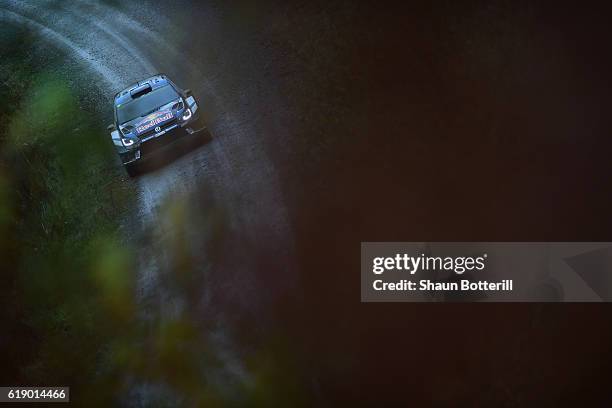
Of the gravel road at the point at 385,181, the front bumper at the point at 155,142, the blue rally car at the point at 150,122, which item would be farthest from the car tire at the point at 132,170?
the gravel road at the point at 385,181

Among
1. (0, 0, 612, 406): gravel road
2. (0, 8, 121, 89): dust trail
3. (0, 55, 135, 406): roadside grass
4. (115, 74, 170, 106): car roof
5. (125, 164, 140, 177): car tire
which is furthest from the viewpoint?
(0, 8, 121, 89): dust trail

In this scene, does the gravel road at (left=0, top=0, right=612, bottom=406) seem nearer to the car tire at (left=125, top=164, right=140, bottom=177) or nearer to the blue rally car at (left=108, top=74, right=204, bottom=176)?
the car tire at (left=125, top=164, right=140, bottom=177)

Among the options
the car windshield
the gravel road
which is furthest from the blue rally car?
the gravel road

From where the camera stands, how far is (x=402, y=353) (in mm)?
11547

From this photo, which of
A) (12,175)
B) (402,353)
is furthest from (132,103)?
(402,353)

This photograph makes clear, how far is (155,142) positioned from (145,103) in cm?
125

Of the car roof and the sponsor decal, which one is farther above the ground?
the car roof

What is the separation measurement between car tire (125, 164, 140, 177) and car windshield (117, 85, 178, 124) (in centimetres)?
130

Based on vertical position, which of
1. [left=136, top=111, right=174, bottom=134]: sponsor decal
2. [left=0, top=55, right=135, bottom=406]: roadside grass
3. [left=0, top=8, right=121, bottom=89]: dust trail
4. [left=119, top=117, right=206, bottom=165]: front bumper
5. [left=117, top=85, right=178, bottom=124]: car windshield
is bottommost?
[left=0, top=55, right=135, bottom=406]: roadside grass

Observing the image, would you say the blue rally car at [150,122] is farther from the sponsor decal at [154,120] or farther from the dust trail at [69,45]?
the dust trail at [69,45]

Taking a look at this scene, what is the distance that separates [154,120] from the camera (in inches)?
606

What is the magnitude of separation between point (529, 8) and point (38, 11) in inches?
746

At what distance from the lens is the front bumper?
50.5 feet

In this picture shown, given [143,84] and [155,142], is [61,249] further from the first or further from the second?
[143,84]
